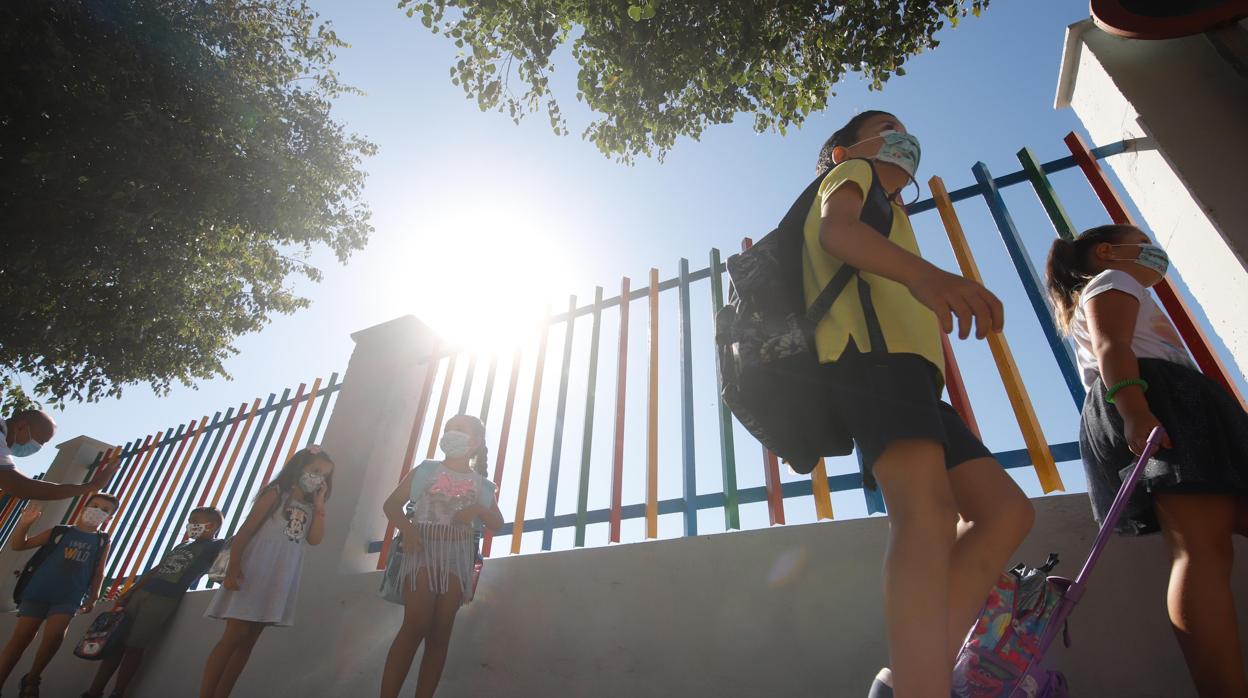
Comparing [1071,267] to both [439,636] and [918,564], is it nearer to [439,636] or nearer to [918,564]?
[918,564]

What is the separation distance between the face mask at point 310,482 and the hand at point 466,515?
51.3 inches

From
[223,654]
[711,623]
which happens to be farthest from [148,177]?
[711,623]

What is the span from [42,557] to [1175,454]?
21.5 feet

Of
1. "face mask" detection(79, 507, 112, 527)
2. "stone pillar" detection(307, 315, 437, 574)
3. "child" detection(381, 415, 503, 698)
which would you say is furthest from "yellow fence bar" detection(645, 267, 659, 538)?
"face mask" detection(79, 507, 112, 527)

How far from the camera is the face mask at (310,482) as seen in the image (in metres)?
3.78

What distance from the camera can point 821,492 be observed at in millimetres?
2602

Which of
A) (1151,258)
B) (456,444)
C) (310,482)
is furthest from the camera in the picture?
(310,482)

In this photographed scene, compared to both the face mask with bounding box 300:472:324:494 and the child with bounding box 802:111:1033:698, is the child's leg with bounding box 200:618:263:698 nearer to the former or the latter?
the face mask with bounding box 300:472:324:494

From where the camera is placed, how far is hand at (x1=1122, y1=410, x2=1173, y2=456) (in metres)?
1.53

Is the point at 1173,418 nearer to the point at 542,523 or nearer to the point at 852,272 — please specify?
the point at 852,272

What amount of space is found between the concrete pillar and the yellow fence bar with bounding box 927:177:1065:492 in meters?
9.01

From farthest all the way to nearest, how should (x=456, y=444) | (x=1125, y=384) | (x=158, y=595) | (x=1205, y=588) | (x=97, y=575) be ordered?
(x=97, y=575), (x=158, y=595), (x=456, y=444), (x=1125, y=384), (x=1205, y=588)

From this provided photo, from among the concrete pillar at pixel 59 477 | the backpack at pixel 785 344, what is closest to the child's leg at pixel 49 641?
the concrete pillar at pixel 59 477

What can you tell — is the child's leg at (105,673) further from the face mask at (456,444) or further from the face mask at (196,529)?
the face mask at (456,444)
